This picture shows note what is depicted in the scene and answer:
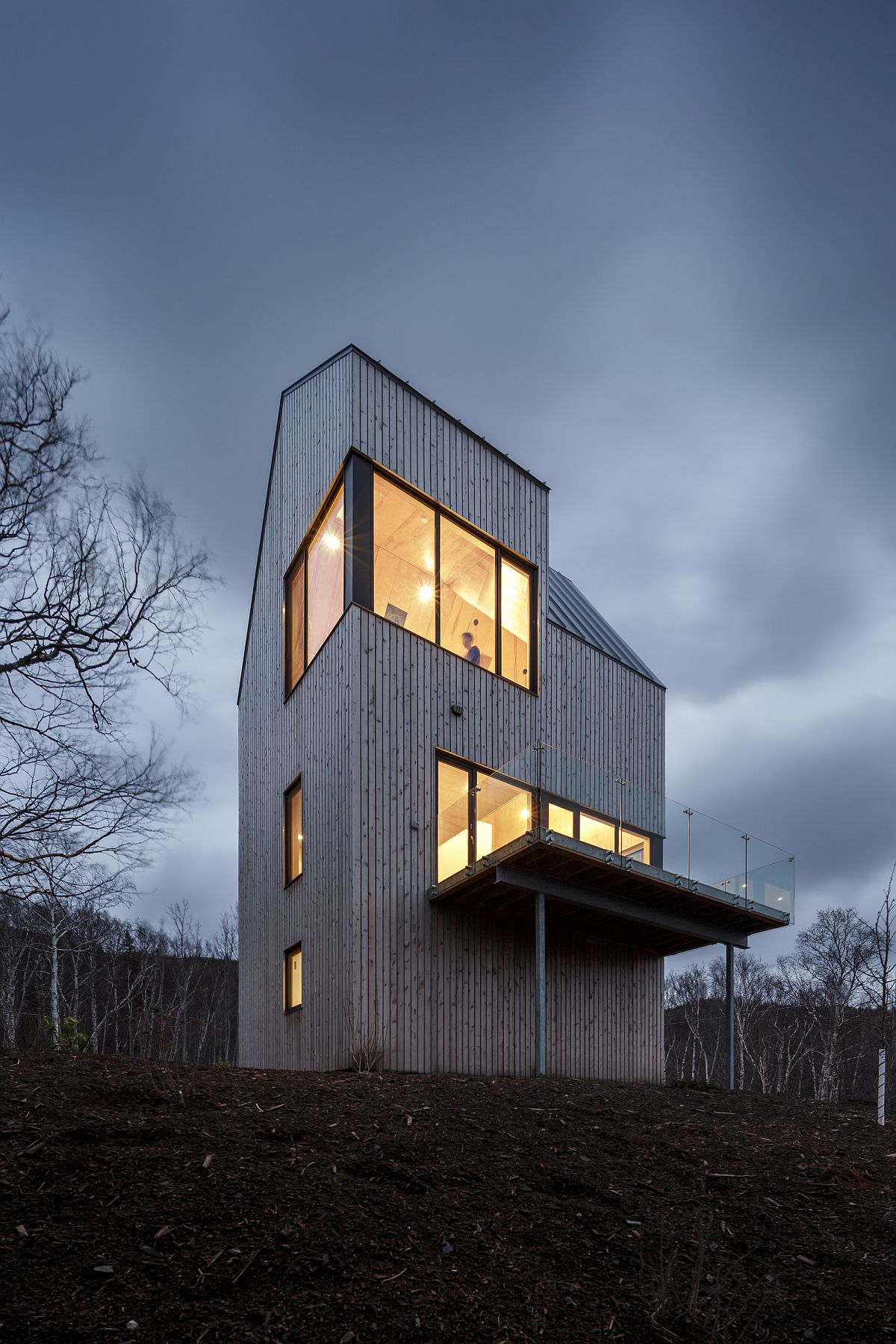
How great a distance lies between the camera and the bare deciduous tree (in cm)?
900

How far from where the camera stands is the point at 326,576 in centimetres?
1266

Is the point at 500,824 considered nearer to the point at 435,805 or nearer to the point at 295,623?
the point at 435,805

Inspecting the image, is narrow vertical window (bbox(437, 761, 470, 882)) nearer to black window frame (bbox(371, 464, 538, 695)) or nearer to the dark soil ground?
black window frame (bbox(371, 464, 538, 695))

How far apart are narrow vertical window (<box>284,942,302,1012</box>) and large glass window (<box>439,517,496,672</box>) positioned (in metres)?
4.96

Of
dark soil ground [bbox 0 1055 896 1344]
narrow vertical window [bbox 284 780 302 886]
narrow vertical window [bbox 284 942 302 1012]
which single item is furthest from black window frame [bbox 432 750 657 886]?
dark soil ground [bbox 0 1055 896 1344]

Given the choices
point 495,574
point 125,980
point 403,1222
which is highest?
point 495,574

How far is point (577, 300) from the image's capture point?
61.8m

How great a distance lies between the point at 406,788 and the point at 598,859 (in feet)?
8.56

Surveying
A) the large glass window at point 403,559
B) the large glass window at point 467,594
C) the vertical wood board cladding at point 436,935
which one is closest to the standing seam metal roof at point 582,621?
the large glass window at point 467,594

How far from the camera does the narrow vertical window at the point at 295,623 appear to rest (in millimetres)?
13812

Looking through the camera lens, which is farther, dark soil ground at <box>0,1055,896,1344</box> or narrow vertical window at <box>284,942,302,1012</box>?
narrow vertical window at <box>284,942,302,1012</box>

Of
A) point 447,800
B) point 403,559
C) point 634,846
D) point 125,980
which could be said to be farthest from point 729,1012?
point 125,980

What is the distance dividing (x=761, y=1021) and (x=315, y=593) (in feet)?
93.8

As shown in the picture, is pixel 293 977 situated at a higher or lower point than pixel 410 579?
lower
